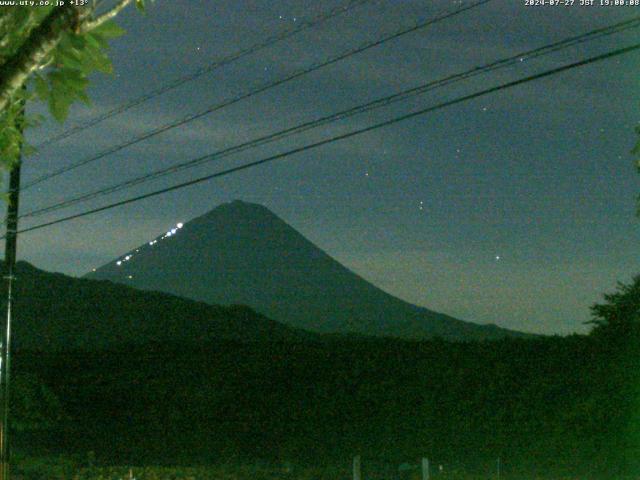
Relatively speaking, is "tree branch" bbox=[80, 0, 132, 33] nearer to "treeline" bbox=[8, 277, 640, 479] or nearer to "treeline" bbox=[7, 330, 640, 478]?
"treeline" bbox=[8, 277, 640, 479]

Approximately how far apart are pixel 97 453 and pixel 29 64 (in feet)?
74.3

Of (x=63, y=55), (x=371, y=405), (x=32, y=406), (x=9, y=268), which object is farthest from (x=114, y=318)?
(x=63, y=55)

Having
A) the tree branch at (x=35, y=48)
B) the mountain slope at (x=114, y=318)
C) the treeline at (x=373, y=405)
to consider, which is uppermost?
the mountain slope at (x=114, y=318)

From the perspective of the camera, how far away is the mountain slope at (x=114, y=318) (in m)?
57.9

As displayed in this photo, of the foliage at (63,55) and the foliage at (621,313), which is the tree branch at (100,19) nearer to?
the foliage at (63,55)

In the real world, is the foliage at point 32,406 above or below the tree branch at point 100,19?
below

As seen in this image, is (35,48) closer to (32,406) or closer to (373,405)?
(373,405)

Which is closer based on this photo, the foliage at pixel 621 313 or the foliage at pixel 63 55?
the foliage at pixel 63 55

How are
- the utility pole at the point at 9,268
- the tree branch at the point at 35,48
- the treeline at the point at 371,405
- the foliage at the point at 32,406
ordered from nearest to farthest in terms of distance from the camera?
the tree branch at the point at 35,48, the utility pole at the point at 9,268, the treeline at the point at 371,405, the foliage at the point at 32,406

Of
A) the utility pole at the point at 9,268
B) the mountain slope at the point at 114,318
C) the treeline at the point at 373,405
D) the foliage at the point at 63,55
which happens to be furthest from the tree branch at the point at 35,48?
the mountain slope at the point at 114,318

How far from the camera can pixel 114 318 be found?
2462 inches

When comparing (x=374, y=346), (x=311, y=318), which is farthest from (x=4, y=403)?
(x=311, y=318)

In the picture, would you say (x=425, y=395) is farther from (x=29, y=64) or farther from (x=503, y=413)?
(x=29, y=64)

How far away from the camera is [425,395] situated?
97.9 ft
